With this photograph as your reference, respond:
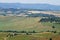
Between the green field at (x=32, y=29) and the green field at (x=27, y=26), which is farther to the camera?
the green field at (x=27, y=26)

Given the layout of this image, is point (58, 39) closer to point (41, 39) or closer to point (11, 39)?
point (41, 39)

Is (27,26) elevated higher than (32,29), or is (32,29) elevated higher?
A: (32,29)

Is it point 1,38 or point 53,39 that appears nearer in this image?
point 53,39

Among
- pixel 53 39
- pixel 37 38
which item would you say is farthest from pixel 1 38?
pixel 53 39

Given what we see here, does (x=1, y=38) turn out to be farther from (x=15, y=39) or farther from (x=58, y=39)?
(x=58, y=39)

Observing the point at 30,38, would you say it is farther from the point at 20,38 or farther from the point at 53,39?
the point at 53,39

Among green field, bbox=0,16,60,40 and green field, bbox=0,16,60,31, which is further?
green field, bbox=0,16,60,31

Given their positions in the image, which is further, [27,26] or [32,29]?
[27,26]

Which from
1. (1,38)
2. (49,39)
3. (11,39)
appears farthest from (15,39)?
(49,39)
